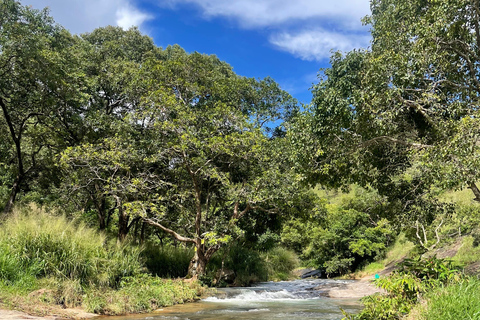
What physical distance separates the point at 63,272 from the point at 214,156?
846 cm

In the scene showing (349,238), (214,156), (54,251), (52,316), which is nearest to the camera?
(52,316)

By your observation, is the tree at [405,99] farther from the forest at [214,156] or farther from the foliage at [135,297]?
the foliage at [135,297]

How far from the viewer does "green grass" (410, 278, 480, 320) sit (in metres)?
3.63

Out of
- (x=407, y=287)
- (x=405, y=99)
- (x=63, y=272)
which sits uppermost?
(x=405, y=99)

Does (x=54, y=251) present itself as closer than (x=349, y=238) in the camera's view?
Yes

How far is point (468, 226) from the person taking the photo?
18906 mm

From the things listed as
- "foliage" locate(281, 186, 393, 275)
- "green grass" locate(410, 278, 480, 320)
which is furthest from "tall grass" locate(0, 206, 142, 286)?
"foliage" locate(281, 186, 393, 275)

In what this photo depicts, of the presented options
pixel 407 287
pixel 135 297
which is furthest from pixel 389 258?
pixel 407 287

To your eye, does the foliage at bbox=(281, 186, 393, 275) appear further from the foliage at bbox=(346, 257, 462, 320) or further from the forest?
the foliage at bbox=(346, 257, 462, 320)

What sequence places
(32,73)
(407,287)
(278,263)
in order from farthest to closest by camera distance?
1. (278,263)
2. (32,73)
3. (407,287)

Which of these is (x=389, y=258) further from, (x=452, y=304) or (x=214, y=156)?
(x=452, y=304)

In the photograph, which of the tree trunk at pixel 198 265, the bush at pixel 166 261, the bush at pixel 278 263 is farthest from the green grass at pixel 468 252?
the bush at pixel 166 261

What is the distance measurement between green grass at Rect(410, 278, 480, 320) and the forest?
28 millimetres

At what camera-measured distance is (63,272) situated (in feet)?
26.2
